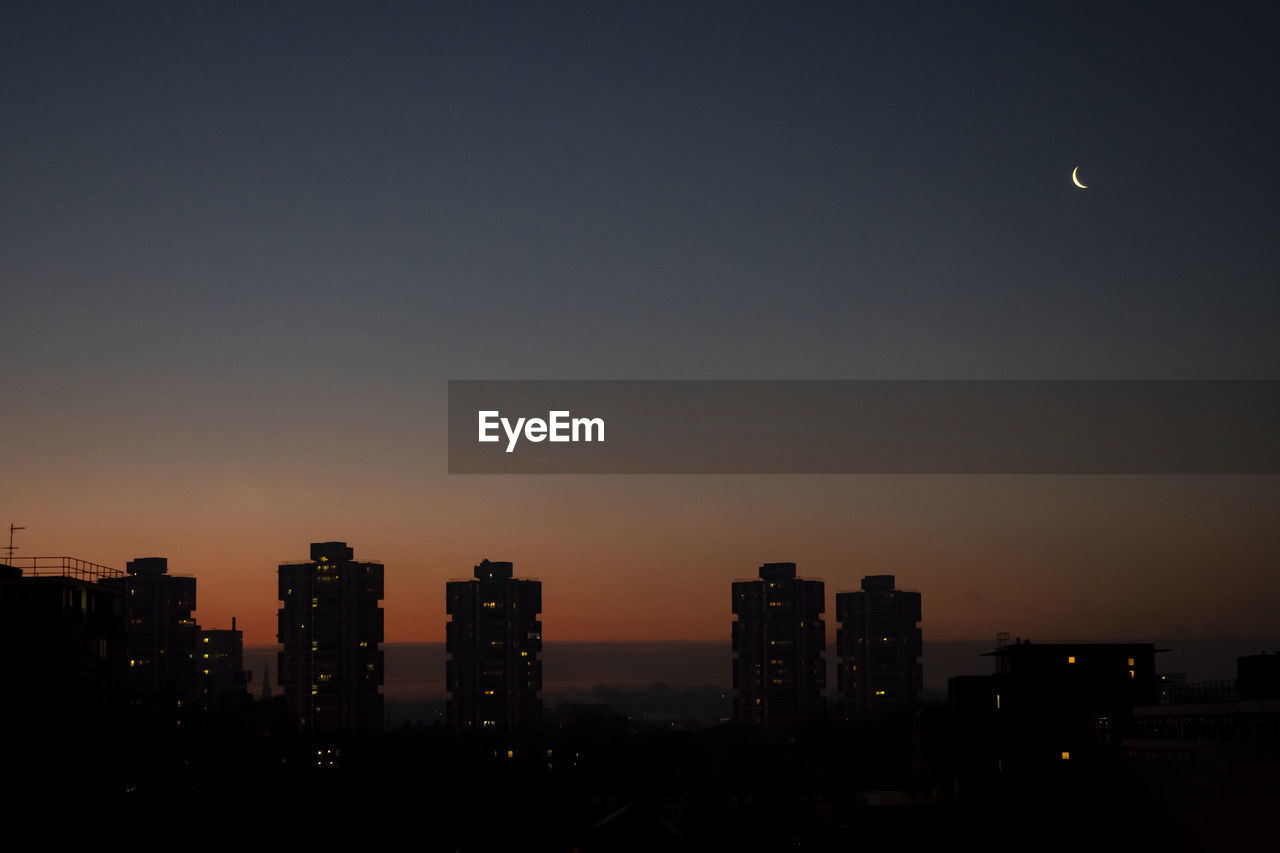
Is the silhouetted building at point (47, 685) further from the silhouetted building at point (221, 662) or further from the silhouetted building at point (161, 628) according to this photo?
the silhouetted building at point (221, 662)

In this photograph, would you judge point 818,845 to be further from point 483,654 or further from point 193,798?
point 483,654

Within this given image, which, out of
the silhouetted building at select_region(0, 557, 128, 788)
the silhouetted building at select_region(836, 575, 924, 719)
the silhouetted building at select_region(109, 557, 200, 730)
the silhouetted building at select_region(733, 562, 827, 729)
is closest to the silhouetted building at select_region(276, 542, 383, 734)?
the silhouetted building at select_region(109, 557, 200, 730)

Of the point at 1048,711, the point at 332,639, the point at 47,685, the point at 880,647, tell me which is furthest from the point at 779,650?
the point at 47,685

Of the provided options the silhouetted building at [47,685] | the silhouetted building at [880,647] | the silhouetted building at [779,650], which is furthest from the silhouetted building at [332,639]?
the silhouetted building at [47,685]

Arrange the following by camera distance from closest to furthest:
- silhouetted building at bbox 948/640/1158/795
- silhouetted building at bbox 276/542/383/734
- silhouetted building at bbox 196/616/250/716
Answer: silhouetted building at bbox 948/640/1158/795 < silhouetted building at bbox 276/542/383/734 < silhouetted building at bbox 196/616/250/716

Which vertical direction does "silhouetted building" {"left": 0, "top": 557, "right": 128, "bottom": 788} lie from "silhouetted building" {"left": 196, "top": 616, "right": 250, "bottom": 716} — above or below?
above

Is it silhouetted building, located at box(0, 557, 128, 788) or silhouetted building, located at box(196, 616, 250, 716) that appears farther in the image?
silhouetted building, located at box(196, 616, 250, 716)

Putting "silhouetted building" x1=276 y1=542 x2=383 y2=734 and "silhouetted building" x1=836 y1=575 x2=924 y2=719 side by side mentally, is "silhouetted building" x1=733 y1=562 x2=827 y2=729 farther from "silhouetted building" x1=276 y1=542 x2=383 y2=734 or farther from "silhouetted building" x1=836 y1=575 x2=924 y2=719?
"silhouetted building" x1=276 y1=542 x2=383 y2=734
